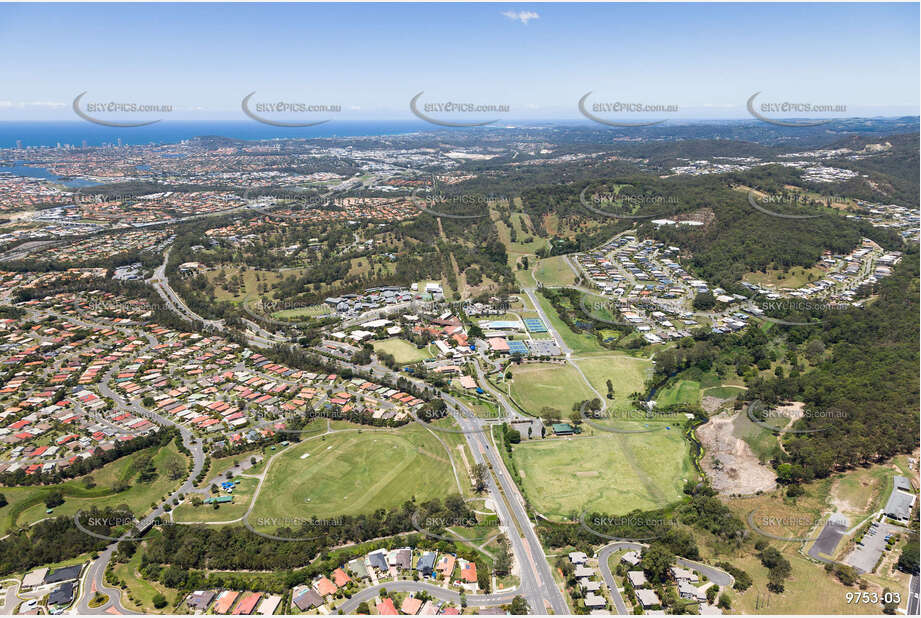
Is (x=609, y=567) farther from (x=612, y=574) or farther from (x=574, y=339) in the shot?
(x=574, y=339)

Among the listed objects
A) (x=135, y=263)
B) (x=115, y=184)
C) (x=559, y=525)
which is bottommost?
(x=559, y=525)

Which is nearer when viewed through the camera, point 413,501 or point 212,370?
point 413,501

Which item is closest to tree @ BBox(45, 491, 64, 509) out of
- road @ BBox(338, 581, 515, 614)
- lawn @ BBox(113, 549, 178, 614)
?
lawn @ BBox(113, 549, 178, 614)

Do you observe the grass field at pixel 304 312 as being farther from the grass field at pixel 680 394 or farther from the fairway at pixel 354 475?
the grass field at pixel 680 394

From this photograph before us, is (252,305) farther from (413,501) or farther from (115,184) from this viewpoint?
(115,184)

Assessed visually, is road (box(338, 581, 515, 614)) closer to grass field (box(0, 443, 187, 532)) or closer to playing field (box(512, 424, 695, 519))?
playing field (box(512, 424, 695, 519))

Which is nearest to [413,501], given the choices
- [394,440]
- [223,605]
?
[394,440]
